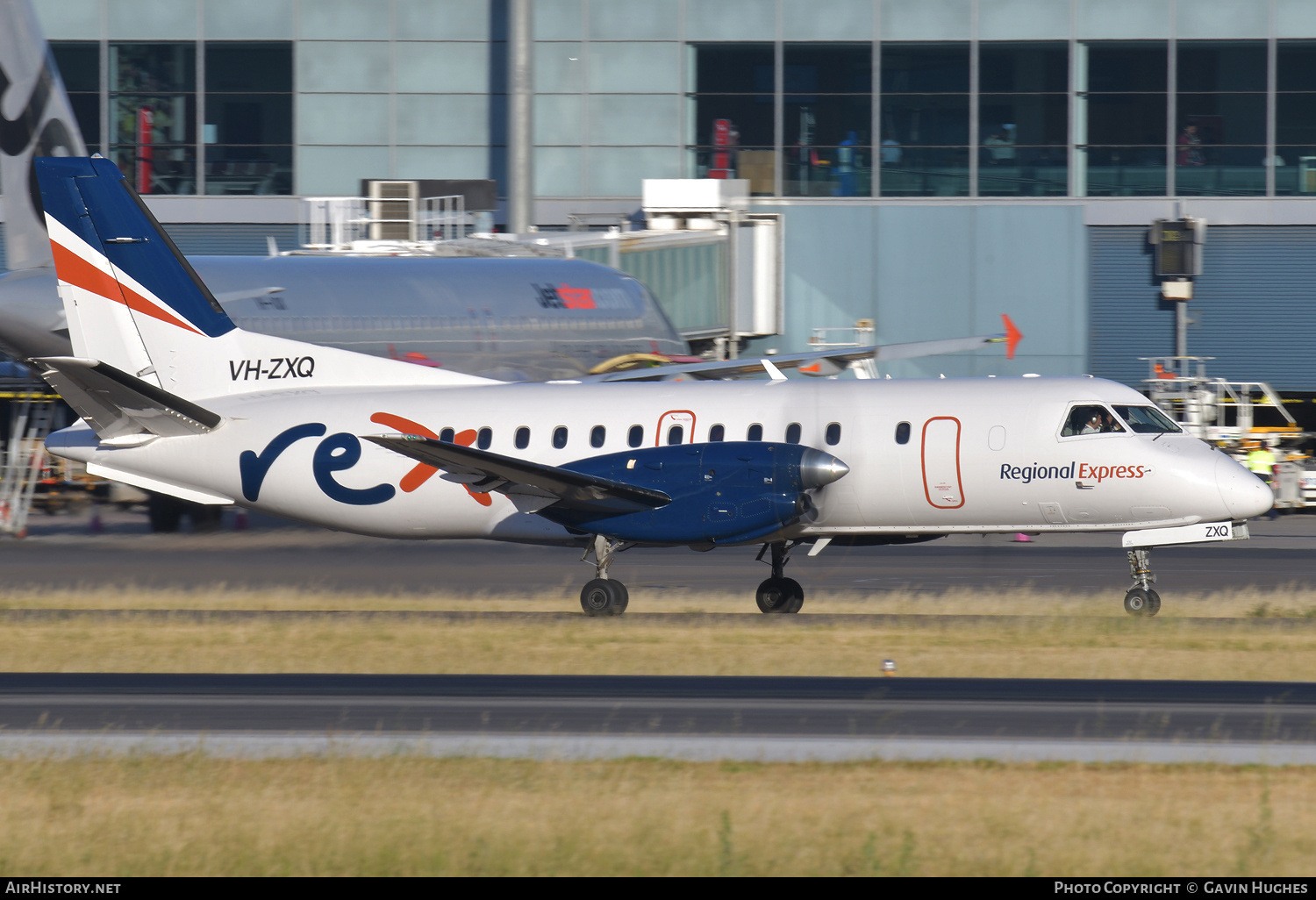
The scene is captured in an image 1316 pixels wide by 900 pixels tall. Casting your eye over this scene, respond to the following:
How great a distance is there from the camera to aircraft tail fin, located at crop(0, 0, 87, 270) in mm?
27219

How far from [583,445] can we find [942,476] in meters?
4.51

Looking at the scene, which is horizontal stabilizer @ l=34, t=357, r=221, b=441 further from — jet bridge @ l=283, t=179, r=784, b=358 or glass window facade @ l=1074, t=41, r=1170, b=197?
glass window facade @ l=1074, t=41, r=1170, b=197

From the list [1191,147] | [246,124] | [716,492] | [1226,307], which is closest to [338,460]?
[716,492]

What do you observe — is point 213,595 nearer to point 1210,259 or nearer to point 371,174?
point 371,174

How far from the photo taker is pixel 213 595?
20.5 m

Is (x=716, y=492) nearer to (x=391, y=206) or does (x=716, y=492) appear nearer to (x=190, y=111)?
(x=391, y=206)

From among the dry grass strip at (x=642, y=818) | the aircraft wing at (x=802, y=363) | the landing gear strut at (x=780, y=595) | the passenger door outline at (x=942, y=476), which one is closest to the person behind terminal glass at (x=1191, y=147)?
the aircraft wing at (x=802, y=363)

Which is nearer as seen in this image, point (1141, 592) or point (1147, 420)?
point (1141, 592)

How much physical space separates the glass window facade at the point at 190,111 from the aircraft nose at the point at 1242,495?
98.8ft

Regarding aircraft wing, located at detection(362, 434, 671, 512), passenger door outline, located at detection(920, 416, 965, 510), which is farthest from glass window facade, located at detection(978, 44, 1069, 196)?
aircraft wing, located at detection(362, 434, 671, 512)

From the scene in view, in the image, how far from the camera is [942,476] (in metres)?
18.1

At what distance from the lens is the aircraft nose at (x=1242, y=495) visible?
17297mm
